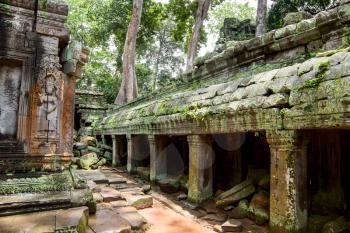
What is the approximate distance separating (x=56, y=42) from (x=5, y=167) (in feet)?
6.44

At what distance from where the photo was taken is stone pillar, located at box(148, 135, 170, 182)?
8.65 meters

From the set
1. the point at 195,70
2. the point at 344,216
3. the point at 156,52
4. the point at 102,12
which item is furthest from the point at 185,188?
the point at 156,52

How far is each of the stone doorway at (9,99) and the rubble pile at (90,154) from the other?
7118 millimetres

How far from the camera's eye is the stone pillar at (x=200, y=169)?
21.0 feet

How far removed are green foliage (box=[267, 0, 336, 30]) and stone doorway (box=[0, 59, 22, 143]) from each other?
11.7m

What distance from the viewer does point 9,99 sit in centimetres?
417

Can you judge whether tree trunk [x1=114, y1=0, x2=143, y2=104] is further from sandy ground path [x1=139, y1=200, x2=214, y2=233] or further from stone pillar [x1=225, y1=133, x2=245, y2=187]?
sandy ground path [x1=139, y1=200, x2=214, y2=233]

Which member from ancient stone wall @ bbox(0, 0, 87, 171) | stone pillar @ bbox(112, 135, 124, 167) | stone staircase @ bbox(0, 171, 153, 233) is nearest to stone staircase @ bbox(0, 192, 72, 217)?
stone staircase @ bbox(0, 171, 153, 233)

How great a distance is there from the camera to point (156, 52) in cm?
3022

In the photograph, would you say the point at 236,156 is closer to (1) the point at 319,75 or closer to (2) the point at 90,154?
(1) the point at 319,75

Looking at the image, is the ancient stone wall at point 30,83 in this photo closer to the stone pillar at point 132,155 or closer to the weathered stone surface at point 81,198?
the weathered stone surface at point 81,198

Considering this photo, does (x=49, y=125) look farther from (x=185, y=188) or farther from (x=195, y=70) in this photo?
(x=195, y=70)

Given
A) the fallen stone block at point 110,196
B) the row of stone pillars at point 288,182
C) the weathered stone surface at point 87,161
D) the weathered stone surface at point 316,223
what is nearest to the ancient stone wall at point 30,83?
the fallen stone block at point 110,196

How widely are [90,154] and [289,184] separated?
9.65 m
